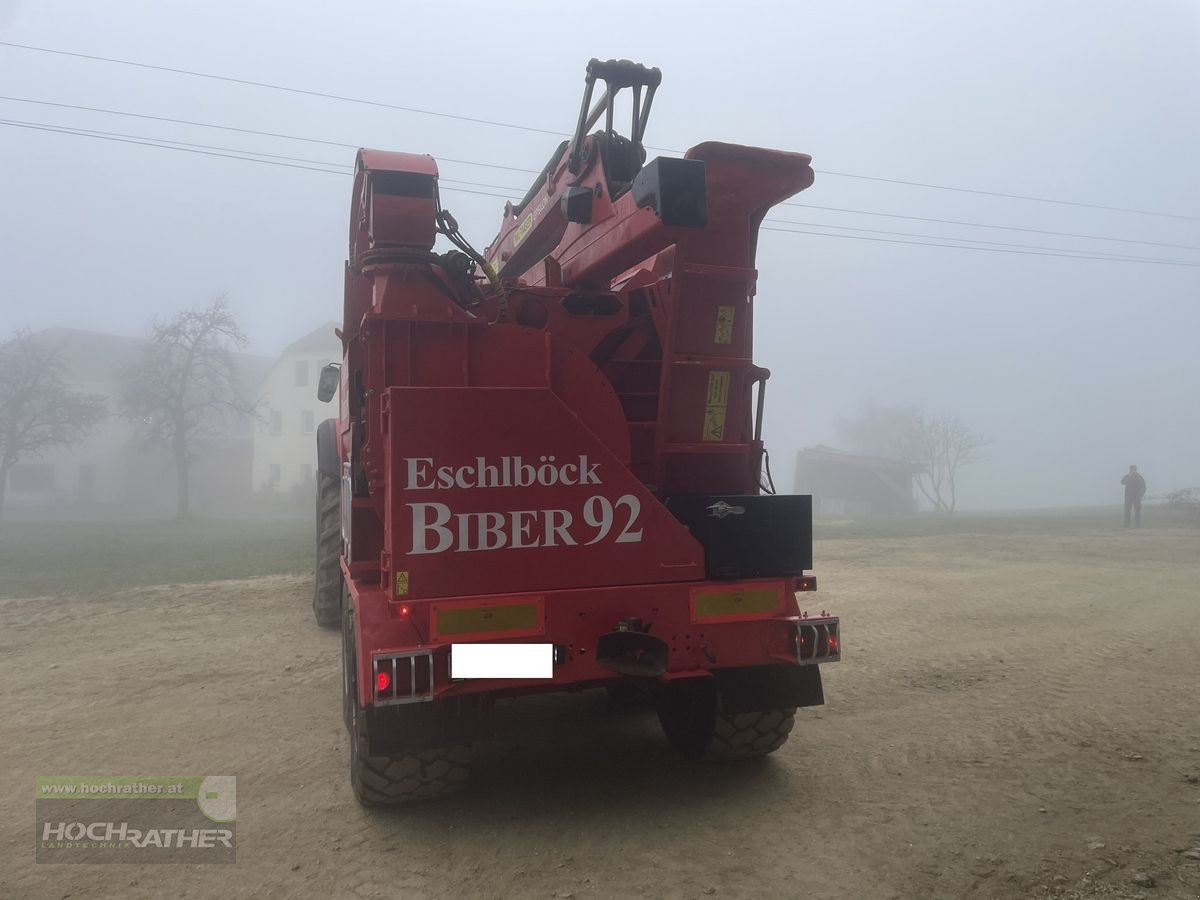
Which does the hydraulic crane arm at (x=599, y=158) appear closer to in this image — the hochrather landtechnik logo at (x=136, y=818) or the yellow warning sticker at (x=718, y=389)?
the yellow warning sticker at (x=718, y=389)

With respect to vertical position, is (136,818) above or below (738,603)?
below

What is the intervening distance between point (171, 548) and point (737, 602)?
1703cm

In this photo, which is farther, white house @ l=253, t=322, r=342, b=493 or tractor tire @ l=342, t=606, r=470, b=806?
white house @ l=253, t=322, r=342, b=493

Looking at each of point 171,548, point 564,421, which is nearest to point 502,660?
point 564,421

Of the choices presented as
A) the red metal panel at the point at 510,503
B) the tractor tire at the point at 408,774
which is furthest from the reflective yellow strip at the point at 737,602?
the tractor tire at the point at 408,774

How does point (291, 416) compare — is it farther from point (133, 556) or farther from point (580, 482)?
point (580, 482)

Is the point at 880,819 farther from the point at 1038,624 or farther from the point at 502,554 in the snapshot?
the point at 1038,624

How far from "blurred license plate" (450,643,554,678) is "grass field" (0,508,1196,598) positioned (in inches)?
390

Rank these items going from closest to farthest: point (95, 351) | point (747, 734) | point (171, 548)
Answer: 1. point (747, 734)
2. point (171, 548)
3. point (95, 351)

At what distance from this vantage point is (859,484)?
4272cm

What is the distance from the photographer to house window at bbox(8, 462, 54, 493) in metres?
40.4

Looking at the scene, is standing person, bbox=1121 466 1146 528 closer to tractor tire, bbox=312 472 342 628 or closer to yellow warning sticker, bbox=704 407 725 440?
tractor tire, bbox=312 472 342 628

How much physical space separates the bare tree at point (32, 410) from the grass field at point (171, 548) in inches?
132

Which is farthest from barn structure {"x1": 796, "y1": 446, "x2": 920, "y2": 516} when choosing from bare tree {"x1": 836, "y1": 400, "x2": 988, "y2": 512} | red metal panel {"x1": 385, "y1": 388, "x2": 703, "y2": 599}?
red metal panel {"x1": 385, "y1": 388, "x2": 703, "y2": 599}
